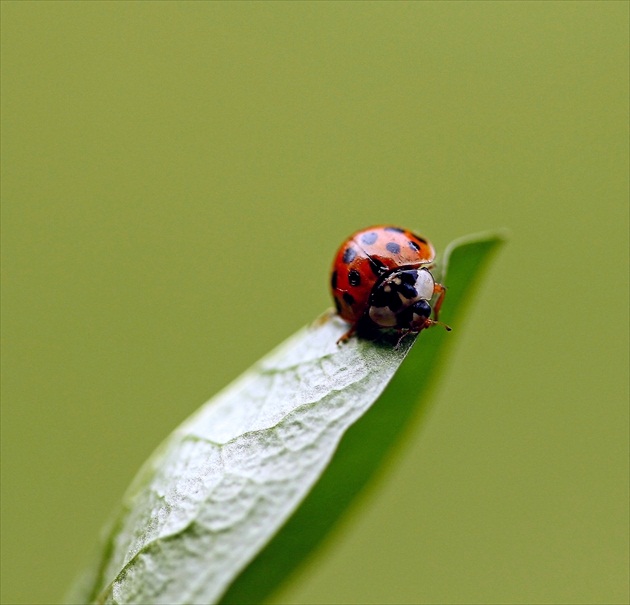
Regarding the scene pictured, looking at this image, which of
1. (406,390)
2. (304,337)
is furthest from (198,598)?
(304,337)

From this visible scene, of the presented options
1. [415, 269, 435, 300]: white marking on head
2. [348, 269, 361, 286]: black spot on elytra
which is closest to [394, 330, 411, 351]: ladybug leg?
[415, 269, 435, 300]: white marking on head

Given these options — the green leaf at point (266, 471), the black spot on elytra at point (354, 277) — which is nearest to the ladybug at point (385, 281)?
the black spot on elytra at point (354, 277)

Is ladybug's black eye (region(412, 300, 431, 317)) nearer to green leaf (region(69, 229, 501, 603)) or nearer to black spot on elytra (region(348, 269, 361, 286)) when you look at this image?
green leaf (region(69, 229, 501, 603))

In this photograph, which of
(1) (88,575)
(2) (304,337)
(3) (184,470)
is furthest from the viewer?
(2) (304,337)

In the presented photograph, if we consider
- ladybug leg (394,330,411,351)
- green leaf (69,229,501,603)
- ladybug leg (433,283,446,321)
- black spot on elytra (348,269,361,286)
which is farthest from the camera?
black spot on elytra (348,269,361,286)

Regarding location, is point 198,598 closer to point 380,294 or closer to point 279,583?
point 279,583

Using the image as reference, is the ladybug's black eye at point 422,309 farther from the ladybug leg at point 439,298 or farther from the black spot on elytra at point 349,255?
the black spot on elytra at point 349,255

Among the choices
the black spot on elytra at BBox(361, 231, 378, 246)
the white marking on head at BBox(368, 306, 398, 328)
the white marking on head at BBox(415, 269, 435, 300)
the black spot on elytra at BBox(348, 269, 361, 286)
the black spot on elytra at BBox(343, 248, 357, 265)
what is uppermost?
the black spot on elytra at BBox(361, 231, 378, 246)
